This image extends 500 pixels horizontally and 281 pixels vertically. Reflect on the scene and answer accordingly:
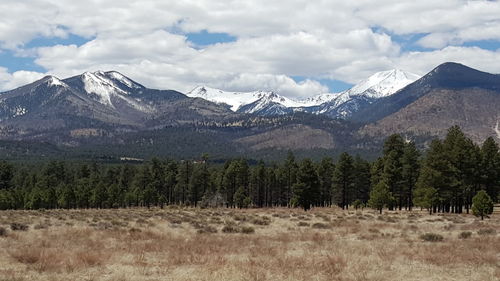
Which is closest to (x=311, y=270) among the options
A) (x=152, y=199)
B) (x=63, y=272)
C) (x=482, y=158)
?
(x=63, y=272)

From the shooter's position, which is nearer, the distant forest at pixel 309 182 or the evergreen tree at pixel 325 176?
the distant forest at pixel 309 182

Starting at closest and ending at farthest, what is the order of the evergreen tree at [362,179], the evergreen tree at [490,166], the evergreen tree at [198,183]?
1. the evergreen tree at [490,166]
2. the evergreen tree at [362,179]
3. the evergreen tree at [198,183]

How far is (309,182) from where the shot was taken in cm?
8325

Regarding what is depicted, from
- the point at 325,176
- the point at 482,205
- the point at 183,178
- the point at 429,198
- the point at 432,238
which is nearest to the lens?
the point at 432,238

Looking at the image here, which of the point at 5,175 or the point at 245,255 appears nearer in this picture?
the point at 245,255

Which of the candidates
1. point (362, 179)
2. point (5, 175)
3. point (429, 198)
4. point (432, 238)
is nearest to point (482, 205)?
point (429, 198)

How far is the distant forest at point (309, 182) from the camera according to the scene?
6419 centimetres

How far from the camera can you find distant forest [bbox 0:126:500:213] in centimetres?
6419

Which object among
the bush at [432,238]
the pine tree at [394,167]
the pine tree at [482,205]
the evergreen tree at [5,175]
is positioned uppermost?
the pine tree at [394,167]

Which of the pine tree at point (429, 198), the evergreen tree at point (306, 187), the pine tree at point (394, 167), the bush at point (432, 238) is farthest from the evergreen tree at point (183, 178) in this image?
the bush at point (432, 238)

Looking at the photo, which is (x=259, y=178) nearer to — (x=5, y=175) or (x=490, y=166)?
(x=490, y=166)

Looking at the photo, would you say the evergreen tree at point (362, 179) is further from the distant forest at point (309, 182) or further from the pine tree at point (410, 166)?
the pine tree at point (410, 166)

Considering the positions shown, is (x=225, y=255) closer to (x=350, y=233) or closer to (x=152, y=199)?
(x=350, y=233)

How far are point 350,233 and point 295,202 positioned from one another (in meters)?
48.3
